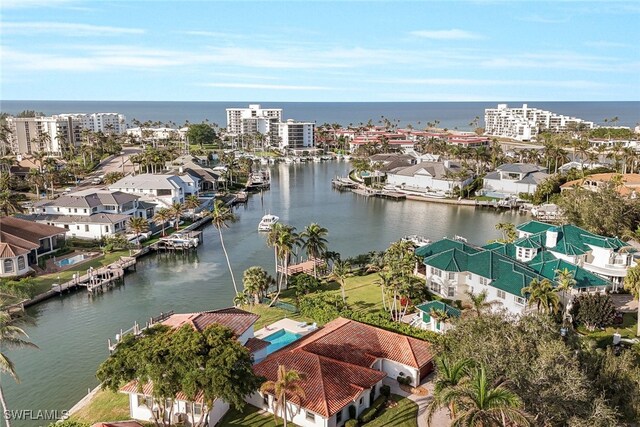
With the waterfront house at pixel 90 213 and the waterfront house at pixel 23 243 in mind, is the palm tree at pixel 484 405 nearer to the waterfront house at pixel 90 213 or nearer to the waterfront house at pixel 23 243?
the waterfront house at pixel 23 243

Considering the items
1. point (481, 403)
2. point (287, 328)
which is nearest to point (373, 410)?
point (481, 403)

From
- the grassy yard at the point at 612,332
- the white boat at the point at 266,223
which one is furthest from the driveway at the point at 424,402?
the white boat at the point at 266,223

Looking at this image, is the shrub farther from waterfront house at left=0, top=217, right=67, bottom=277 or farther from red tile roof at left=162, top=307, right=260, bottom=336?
waterfront house at left=0, top=217, right=67, bottom=277

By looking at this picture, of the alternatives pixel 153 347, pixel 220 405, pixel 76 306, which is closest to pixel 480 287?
pixel 220 405

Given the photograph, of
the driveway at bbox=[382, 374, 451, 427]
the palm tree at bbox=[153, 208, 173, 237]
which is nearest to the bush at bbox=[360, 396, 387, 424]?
the driveway at bbox=[382, 374, 451, 427]

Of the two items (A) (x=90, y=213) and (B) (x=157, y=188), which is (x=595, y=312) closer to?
(A) (x=90, y=213)
